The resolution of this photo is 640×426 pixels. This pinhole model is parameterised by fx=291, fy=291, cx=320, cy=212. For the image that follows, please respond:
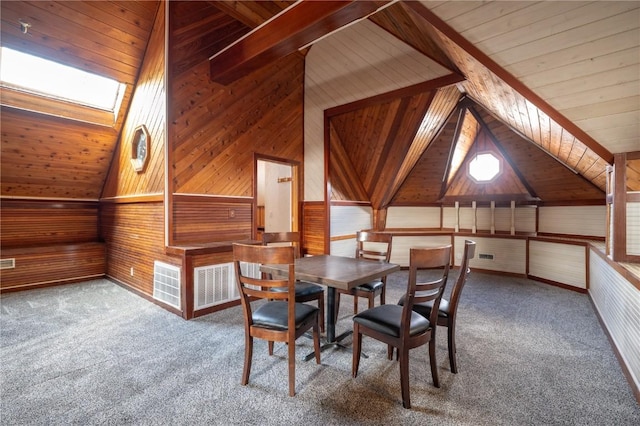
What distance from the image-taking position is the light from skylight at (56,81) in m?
3.66

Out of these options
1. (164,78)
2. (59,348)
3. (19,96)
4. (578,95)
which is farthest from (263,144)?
(578,95)

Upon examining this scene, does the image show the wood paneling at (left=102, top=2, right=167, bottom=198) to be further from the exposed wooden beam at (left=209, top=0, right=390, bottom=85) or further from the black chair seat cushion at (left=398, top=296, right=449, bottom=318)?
the black chair seat cushion at (left=398, top=296, right=449, bottom=318)

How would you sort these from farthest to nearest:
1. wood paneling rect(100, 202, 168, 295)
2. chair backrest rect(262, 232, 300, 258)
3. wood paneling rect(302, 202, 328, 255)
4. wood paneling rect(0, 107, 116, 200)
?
wood paneling rect(302, 202, 328, 255) → wood paneling rect(0, 107, 116, 200) → wood paneling rect(100, 202, 168, 295) → chair backrest rect(262, 232, 300, 258)

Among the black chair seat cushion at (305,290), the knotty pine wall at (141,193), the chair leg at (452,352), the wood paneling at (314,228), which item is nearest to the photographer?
the chair leg at (452,352)

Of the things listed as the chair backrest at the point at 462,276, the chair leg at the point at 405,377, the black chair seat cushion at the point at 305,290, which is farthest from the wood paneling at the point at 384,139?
the chair leg at the point at 405,377

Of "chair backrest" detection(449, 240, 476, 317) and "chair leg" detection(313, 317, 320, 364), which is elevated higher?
"chair backrest" detection(449, 240, 476, 317)

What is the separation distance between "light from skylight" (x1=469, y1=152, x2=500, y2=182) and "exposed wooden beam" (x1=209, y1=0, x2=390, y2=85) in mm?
4467

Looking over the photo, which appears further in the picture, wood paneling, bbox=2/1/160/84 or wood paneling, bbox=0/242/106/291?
wood paneling, bbox=0/242/106/291

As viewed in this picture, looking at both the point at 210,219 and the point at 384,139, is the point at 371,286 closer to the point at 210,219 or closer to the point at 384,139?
the point at 210,219

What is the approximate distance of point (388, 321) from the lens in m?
1.99

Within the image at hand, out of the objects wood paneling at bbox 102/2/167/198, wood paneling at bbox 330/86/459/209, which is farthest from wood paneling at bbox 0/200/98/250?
wood paneling at bbox 330/86/459/209

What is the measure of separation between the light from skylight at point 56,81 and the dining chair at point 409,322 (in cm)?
496

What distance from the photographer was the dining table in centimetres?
213

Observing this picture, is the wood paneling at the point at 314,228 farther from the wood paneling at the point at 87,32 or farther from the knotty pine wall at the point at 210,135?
the wood paneling at the point at 87,32
